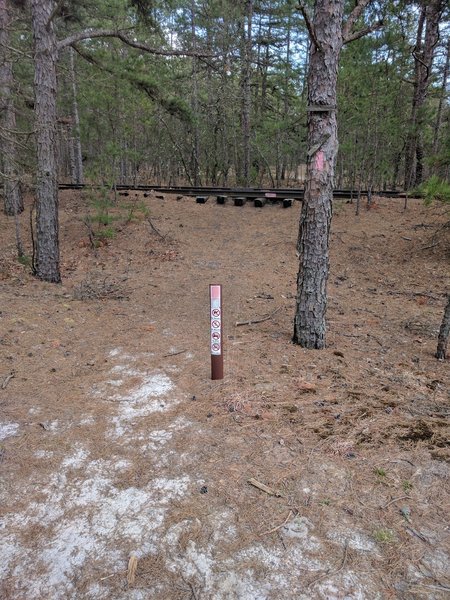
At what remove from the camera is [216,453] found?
117 inches

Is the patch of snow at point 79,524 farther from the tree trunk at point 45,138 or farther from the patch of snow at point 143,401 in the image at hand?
the tree trunk at point 45,138

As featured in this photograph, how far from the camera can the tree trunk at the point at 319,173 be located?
420 cm

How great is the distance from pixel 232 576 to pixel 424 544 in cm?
106

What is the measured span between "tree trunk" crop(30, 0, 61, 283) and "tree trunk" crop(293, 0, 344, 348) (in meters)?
4.67

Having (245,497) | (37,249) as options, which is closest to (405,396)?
(245,497)

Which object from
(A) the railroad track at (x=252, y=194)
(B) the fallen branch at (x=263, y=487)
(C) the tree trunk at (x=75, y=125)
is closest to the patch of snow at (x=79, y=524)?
(B) the fallen branch at (x=263, y=487)

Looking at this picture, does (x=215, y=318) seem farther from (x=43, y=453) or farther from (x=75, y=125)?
(x=75, y=125)

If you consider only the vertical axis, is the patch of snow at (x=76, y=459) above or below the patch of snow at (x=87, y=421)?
below

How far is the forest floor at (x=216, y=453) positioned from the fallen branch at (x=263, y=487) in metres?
0.02

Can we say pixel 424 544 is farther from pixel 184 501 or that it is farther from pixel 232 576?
pixel 184 501

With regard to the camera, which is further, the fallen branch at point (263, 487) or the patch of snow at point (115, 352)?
the patch of snow at point (115, 352)

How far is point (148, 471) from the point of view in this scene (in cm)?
279

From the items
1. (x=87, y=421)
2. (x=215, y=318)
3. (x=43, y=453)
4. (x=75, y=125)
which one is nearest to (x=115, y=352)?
(x=87, y=421)

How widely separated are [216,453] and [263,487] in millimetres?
484
